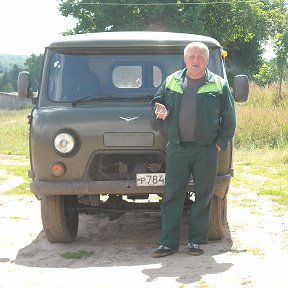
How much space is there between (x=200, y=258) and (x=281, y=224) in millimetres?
2007

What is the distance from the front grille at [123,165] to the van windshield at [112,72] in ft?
2.41

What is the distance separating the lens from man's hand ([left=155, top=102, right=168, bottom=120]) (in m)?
6.54

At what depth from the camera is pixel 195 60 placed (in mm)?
6461

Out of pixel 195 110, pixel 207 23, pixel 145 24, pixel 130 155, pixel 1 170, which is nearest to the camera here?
pixel 195 110

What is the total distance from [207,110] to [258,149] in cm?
1228

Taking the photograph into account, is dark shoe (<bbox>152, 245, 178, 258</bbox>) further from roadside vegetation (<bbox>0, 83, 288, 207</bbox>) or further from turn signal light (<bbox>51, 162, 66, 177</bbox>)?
roadside vegetation (<bbox>0, 83, 288, 207</bbox>)

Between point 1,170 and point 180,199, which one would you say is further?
point 1,170

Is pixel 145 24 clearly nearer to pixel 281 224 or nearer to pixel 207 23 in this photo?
pixel 207 23

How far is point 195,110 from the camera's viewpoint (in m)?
6.50

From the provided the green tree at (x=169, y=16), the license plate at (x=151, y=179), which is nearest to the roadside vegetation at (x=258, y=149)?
the license plate at (x=151, y=179)

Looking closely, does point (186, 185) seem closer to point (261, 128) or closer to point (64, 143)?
point (64, 143)

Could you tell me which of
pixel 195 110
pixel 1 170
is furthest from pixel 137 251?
pixel 1 170

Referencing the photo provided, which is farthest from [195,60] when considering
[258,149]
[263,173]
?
[258,149]

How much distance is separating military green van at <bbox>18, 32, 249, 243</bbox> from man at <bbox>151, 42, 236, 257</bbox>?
0.23 m
